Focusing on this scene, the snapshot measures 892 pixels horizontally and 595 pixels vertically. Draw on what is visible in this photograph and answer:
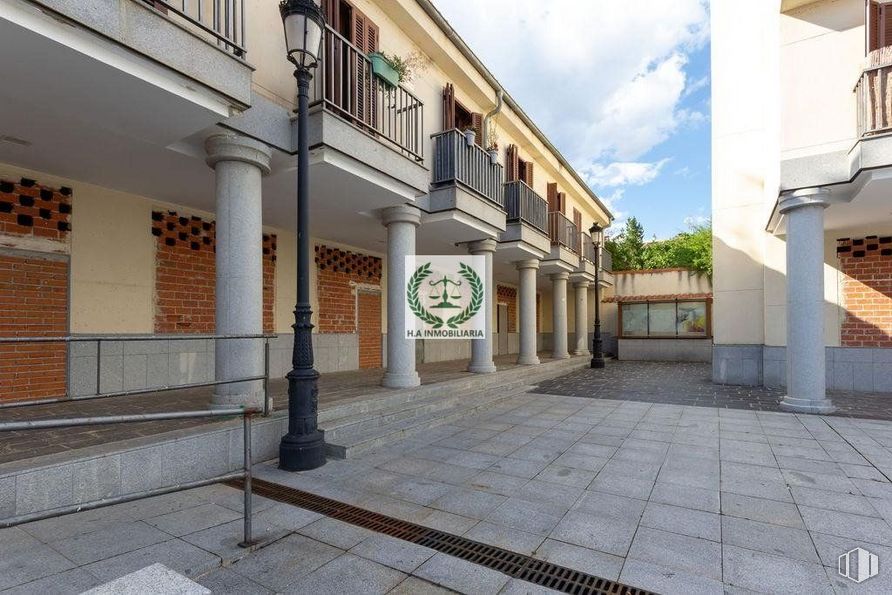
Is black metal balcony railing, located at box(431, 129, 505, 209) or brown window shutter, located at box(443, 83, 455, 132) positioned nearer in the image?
black metal balcony railing, located at box(431, 129, 505, 209)

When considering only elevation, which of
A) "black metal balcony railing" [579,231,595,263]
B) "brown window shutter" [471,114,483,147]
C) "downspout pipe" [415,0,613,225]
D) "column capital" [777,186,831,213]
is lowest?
"column capital" [777,186,831,213]

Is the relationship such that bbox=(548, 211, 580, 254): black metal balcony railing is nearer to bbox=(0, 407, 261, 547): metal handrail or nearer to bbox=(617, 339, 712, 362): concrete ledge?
bbox=(617, 339, 712, 362): concrete ledge

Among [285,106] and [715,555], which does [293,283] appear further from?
[715,555]

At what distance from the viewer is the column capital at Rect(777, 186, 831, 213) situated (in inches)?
282

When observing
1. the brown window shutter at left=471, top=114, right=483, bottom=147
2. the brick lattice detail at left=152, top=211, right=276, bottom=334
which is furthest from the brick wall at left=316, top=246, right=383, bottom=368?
the brown window shutter at left=471, top=114, right=483, bottom=147

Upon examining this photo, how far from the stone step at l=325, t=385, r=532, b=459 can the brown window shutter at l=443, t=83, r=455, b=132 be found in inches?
219

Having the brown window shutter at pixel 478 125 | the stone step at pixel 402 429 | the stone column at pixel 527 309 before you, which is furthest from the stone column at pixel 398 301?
the stone column at pixel 527 309

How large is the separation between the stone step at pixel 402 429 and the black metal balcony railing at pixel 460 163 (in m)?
4.06

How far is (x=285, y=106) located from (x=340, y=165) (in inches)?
47.6

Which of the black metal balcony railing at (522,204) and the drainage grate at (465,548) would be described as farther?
the black metal balcony railing at (522,204)

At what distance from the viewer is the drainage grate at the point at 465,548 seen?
255 cm

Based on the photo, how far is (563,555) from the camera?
286 centimetres

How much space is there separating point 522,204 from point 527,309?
110 inches

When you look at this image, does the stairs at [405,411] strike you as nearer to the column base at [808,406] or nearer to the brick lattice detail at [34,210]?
the brick lattice detail at [34,210]
